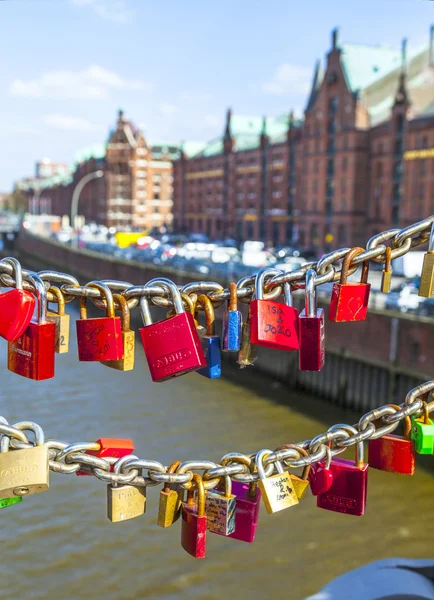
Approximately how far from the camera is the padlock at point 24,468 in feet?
6.61

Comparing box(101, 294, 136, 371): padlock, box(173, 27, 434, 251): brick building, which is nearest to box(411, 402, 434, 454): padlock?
box(101, 294, 136, 371): padlock

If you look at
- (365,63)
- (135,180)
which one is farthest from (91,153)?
(365,63)

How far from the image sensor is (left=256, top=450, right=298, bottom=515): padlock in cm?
222

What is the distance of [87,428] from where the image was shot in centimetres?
1697

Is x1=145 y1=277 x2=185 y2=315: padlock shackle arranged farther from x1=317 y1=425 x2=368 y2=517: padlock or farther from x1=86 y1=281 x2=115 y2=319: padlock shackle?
x1=317 y1=425 x2=368 y2=517: padlock

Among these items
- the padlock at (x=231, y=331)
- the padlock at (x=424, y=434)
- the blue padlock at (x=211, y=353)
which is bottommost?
the padlock at (x=424, y=434)

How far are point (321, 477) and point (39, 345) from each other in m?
1.09

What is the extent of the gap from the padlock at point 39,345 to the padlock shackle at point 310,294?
0.84 metres

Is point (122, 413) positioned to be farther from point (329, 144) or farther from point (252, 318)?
point (329, 144)

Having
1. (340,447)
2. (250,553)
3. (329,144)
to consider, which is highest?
(329,144)

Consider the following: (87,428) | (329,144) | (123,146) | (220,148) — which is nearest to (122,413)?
(87,428)

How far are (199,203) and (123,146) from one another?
28816 mm

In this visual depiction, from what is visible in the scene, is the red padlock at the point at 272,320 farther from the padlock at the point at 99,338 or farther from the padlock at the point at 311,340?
the padlock at the point at 99,338

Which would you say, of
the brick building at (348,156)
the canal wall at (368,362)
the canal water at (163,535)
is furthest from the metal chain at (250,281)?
the brick building at (348,156)
